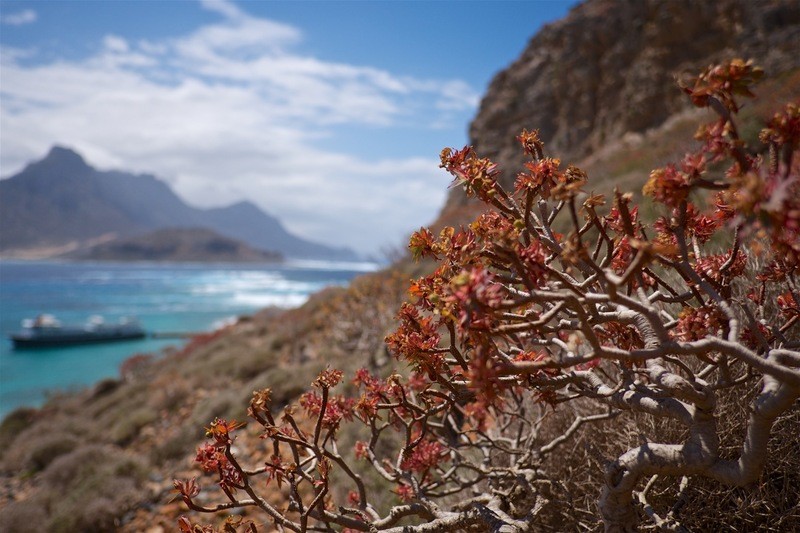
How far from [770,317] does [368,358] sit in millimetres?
6153

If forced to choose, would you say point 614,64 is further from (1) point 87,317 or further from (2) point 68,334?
(1) point 87,317

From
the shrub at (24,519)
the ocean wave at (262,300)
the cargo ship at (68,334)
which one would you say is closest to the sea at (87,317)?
the ocean wave at (262,300)

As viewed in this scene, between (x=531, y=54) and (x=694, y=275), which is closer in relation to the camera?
(x=694, y=275)

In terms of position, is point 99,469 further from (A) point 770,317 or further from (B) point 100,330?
(B) point 100,330

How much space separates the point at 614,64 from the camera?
27266 millimetres

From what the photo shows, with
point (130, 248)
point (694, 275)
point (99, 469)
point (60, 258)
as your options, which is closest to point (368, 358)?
point (99, 469)

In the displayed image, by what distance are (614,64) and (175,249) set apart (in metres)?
177

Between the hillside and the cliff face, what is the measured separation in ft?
0.25

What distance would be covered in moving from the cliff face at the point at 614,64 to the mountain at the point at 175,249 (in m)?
163

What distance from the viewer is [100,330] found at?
104 ft

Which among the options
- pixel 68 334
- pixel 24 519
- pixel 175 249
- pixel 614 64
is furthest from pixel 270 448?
pixel 175 249

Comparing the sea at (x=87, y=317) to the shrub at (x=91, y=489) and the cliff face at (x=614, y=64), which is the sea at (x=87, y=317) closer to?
the shrub at (x=91, y=489)

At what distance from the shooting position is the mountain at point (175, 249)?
6590 inches

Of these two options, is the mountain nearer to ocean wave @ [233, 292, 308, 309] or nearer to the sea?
the sea
